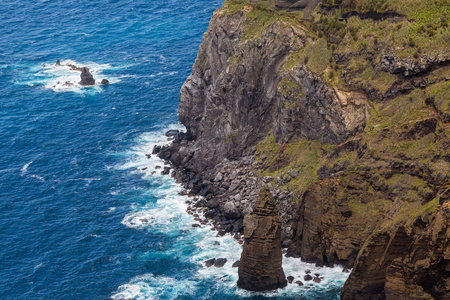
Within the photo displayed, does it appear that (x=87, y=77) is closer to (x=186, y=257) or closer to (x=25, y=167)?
(x=25, y=167)

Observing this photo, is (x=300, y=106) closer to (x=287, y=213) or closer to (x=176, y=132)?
(x=287, y=213)

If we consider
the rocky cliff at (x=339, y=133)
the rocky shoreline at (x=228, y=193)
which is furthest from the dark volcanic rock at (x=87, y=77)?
the rocky cliff at (x=339, y=133)

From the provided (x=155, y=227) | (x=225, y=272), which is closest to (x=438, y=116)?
(x=225, y=272)

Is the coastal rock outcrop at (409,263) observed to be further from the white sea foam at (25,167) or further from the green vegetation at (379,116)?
the white sea foam at (25,167)

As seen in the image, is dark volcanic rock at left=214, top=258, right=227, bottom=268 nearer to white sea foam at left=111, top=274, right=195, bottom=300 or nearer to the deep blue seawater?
the deep blue seawater

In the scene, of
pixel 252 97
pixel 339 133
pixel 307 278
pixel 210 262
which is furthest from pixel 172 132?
pixel 307 278

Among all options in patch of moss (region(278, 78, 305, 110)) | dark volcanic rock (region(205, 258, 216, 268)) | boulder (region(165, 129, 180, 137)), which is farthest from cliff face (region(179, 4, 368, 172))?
dark volcanic rock (region(205, 258, 216, 268))
